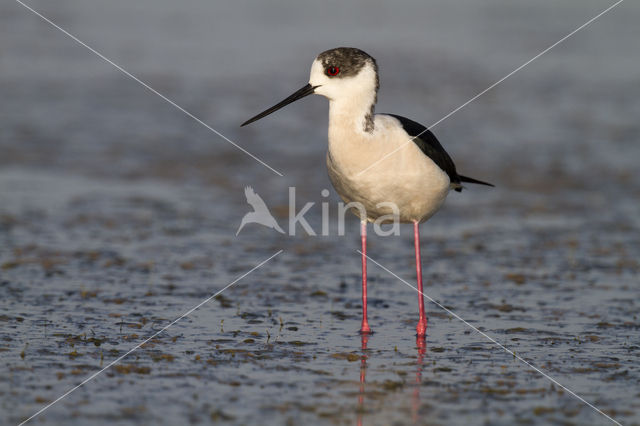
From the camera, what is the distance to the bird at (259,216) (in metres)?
10.2

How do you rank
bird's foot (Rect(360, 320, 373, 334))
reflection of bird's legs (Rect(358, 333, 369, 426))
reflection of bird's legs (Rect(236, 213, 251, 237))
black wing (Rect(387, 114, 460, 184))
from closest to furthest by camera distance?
reflection of bird's legs (Rect(358, 333, 369, 426)) → bird's foot (Rect(360, 320, 373, 334)) → black wing (Rect(387, 114, 460, 184)) → reflection of bird's legs (Rect(236, 213, 251, 237))

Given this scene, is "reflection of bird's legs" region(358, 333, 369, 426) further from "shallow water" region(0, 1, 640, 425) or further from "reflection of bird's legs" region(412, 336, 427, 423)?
"reflection of bird's legs" region(412, 336, 427, 423)

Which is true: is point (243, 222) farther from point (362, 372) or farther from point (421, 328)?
point (362, 372)

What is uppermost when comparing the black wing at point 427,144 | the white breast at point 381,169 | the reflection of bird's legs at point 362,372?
the black wing at point 427,144

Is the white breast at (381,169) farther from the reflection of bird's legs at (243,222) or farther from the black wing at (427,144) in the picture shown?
the reflection of bird's legs at (243,222)

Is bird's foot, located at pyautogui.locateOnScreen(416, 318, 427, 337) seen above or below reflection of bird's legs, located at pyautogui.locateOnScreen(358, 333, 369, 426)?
above

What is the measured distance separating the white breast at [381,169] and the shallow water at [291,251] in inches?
36.5

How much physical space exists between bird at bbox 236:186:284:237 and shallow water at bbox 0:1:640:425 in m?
0.13

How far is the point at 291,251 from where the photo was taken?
9203 millimetres

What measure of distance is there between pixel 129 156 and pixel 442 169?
6.59m

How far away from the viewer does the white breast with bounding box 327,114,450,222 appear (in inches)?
271

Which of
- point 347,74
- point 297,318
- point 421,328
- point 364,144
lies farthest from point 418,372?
point 347,74

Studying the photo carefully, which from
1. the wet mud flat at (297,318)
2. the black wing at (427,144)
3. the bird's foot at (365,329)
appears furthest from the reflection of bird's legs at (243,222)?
the bird's foot at (365,329)

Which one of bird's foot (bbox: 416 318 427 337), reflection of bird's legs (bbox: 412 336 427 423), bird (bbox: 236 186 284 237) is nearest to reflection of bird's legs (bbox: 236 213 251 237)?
bird (bbox: 236 186 284 237)
